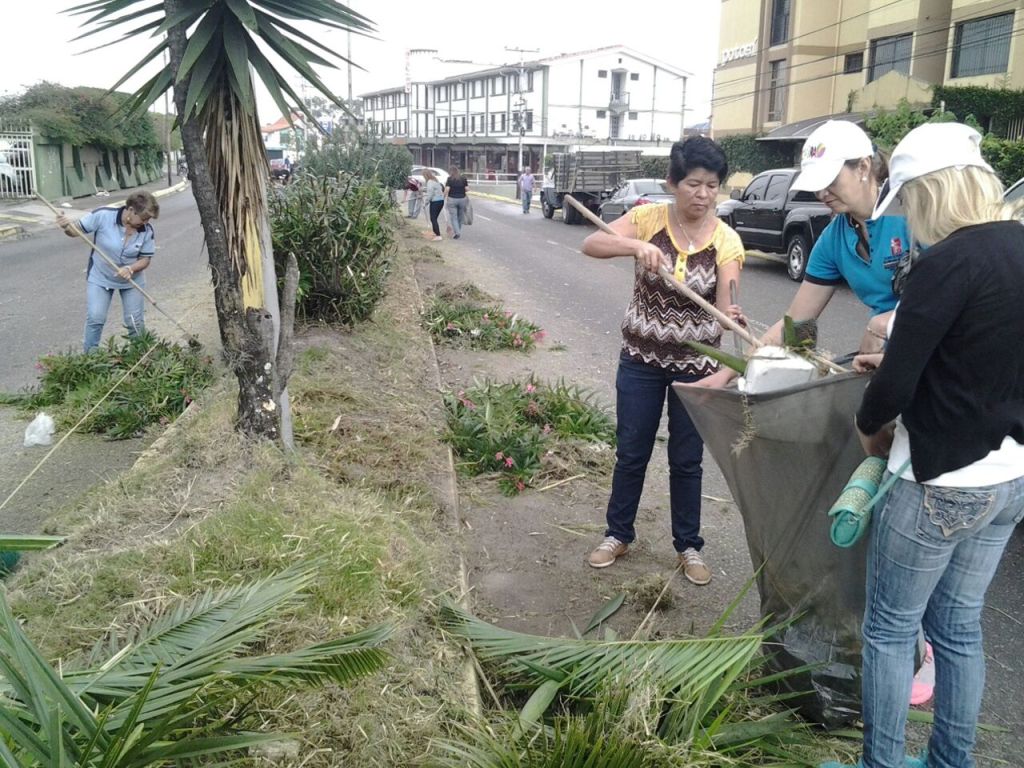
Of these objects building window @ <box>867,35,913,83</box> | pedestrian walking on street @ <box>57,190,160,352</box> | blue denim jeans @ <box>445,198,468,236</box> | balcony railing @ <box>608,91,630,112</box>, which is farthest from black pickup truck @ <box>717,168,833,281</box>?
balcony railing @ <box>608,91,630,112</box>

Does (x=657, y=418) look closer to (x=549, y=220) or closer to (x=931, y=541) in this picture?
(x=931, y=541)

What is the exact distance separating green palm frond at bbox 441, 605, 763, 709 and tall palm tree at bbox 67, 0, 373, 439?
78.9 inches

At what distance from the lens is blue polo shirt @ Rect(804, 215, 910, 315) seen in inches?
125

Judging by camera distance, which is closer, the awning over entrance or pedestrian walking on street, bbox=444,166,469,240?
pedestrian walking on street, bbox=444,166,469,240

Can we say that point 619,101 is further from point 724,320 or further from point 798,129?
point 724,320

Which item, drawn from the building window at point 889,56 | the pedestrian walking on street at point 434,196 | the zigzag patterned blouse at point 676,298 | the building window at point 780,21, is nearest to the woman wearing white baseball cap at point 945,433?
the zigzag patterned blouse at point 676,298

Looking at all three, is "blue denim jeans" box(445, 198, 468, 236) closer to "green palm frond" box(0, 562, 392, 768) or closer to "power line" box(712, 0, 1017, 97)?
"power line" box(712, 0, 1017, 97)

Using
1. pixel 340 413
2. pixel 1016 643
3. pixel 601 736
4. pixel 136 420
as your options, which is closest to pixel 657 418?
pixel 1016 643

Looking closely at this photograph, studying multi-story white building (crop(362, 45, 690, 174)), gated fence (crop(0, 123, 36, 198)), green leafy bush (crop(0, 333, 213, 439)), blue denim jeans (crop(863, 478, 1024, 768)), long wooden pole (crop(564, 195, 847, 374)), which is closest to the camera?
blue denim jeans (crop(863, 478, 1024, 768))

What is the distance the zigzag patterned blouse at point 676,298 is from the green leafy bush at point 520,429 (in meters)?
1.69

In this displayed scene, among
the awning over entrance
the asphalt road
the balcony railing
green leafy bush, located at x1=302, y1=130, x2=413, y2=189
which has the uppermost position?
the balcony railing

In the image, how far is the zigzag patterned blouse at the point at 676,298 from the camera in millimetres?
3832

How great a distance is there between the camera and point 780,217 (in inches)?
634

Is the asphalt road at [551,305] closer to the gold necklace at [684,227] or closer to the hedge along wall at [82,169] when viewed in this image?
the gold necklace at [684,227]
